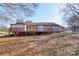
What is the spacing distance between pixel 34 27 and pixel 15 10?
26cm

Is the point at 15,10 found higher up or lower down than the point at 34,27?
higher up

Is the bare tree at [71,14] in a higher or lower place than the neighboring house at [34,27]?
higher

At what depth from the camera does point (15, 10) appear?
1879mm

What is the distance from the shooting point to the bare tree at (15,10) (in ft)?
6.10

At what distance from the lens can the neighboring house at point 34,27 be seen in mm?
1840

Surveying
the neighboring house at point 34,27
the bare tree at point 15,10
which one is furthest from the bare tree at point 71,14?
the bare tree at point 15,10

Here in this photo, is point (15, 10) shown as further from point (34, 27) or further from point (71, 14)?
point (71, 14)

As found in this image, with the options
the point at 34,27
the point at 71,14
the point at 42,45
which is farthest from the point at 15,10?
the point at 71,14

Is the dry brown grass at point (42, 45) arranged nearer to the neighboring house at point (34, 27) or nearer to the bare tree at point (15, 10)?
the neighboring house at point (34, 27)

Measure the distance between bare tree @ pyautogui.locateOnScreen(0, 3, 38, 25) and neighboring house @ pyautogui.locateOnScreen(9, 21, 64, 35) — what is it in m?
0.08

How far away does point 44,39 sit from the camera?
185 cm

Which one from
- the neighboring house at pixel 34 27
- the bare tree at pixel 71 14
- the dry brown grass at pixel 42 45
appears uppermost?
the bare tree at pixel 71 14

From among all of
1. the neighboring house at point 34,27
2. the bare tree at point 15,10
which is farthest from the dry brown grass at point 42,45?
the bare tree at point 15,10

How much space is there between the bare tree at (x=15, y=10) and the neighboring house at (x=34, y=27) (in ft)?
0.28
